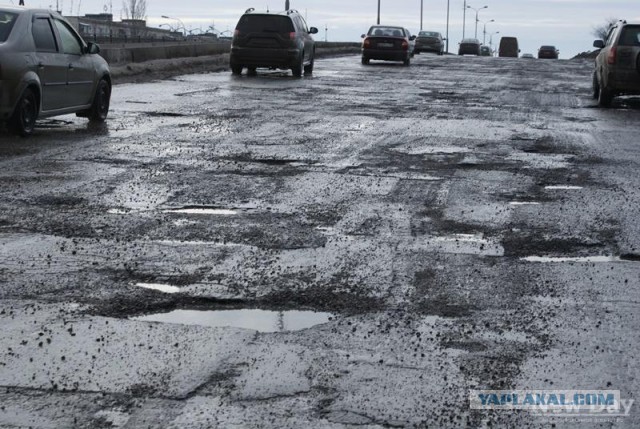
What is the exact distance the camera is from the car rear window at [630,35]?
20.5m

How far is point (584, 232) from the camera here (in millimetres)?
7867

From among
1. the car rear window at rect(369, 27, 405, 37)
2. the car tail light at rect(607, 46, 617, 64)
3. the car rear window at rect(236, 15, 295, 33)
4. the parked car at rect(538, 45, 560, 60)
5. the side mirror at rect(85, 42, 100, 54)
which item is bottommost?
the parked car at rect(538, 45, 560, 60)

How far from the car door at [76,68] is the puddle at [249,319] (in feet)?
30.6

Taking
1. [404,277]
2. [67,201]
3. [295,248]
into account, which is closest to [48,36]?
[67,201]

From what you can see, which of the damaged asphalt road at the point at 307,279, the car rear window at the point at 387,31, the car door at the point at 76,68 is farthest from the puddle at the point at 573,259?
the car rear window at the point at 387,31

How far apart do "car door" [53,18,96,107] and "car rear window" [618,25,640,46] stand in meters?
10.8

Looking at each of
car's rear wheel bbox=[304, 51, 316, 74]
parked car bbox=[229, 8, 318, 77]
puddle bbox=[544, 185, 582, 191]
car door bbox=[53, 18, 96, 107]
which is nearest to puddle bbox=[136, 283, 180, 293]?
puddle bbox=[544, 185, 582, 191]

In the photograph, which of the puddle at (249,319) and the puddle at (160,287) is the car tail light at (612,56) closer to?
the puddle at (160,287)

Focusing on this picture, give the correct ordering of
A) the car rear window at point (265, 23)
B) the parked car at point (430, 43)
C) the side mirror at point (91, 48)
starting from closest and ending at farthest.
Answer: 1. the side mirror at point (91, 48)
2. the car rear window at point (265, 23)
3. the parked car at point (430, 43)

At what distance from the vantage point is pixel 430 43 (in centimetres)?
7081

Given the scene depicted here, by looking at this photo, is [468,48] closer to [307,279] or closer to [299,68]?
[299,68]

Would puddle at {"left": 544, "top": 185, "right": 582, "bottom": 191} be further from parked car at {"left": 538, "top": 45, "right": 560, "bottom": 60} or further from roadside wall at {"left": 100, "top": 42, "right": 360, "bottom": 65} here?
→ parked car at {"left": 538, "top": 45, "right": 560, "bottom": 60}

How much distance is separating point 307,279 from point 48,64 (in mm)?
8381

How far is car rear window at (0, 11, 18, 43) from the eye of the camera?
12.8 m
